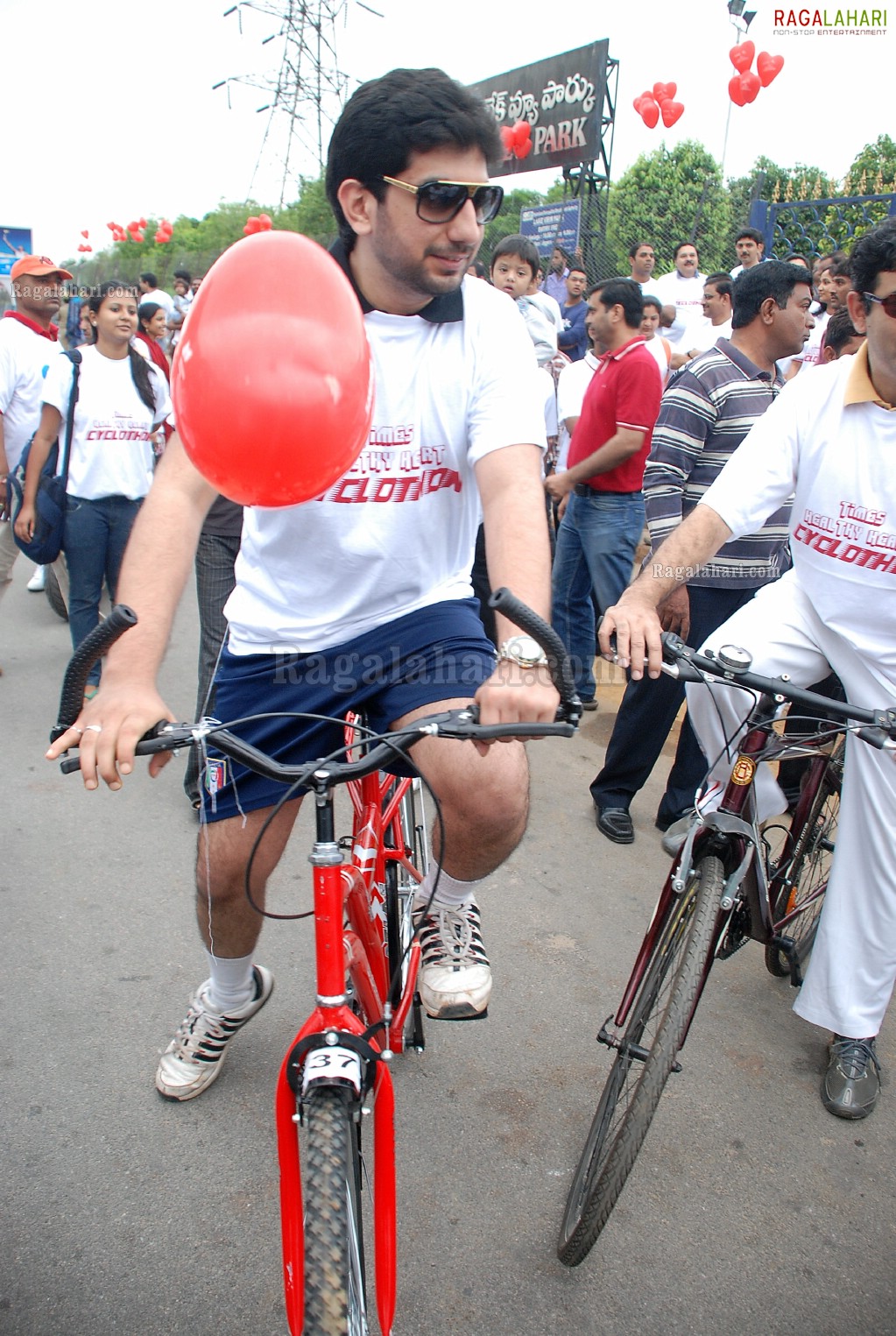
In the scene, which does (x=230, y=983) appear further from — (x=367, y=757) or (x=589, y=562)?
(x=589, y=562)

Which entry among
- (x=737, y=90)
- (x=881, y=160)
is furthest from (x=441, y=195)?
(x=881, y=160)

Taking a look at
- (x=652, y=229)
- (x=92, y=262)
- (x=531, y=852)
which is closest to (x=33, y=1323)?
(x=531, y=852)

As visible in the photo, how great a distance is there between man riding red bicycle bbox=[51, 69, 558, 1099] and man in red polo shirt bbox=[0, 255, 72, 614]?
384 cm

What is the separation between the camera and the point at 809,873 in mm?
3123

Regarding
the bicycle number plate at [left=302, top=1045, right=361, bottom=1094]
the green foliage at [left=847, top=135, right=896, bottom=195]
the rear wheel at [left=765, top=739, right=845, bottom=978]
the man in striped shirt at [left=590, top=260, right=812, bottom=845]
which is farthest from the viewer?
the green foliage at [left=847, top=135, right=896, bottom=195]

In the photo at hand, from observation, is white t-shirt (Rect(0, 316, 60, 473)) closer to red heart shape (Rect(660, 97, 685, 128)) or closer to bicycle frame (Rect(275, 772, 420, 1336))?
bicycle frame (Rect(275, 772, 420, 1336))

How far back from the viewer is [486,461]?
199 cm

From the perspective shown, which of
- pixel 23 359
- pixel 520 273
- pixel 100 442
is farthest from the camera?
pixel 520 273

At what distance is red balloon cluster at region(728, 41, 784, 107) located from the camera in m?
11.6

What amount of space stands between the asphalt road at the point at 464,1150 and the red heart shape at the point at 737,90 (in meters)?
11.5

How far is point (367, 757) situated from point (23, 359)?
4.89 metres

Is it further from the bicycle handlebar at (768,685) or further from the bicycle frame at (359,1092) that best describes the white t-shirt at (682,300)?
the bicycle frame at (359,1092)

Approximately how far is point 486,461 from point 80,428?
140 inches

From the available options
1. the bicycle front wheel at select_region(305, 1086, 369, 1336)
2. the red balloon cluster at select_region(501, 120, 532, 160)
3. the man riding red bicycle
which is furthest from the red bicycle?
the red balloon cluster at select_region(501, 120, 532, 160)
